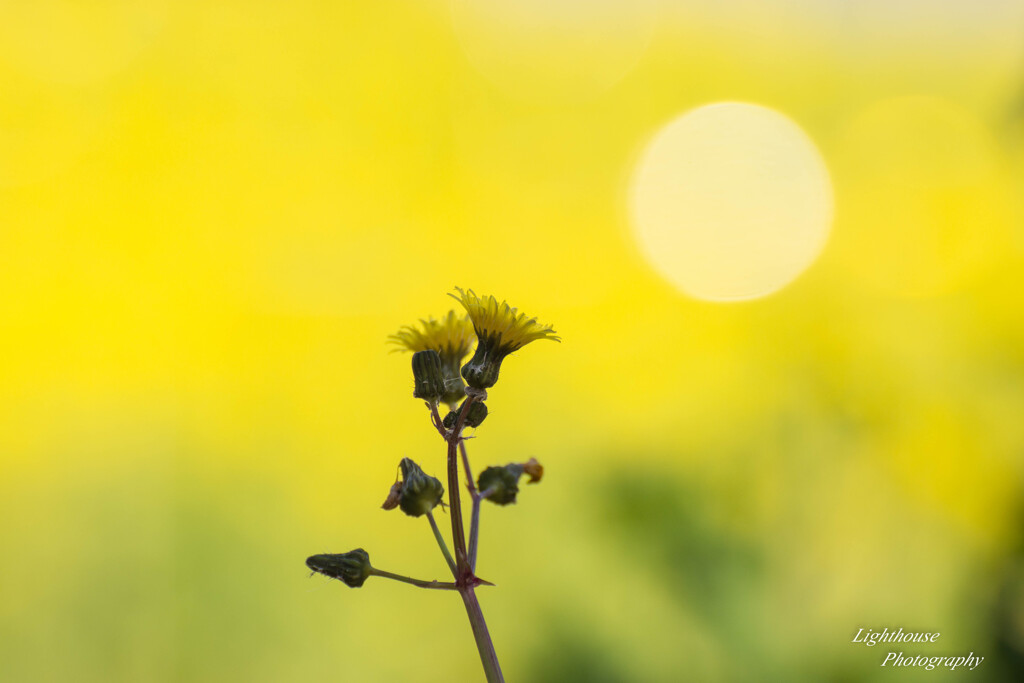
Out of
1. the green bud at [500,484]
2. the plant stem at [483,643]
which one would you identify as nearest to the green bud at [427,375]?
the green bud at [500,484]

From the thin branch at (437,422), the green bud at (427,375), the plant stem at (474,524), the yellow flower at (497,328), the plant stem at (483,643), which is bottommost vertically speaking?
the plant stem at (483,643)

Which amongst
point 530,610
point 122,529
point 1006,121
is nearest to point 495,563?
point 530,610

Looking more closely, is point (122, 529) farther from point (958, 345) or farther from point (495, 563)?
point (958, 345)

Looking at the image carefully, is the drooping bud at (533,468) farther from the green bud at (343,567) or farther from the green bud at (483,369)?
the green bud at (343,567)

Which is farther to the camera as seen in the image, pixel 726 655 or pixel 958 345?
pixel 958 345

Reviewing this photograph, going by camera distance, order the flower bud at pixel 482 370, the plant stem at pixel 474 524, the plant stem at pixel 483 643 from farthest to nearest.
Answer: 1. the flower bud at pixel 482 370
2. the plant stem at pixel 474 524
3. the plant stem at pixel 483 643

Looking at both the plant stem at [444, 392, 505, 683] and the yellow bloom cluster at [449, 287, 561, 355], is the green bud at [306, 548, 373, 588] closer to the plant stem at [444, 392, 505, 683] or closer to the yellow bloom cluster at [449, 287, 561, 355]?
the plant stem at [444, 392, 505, 683]

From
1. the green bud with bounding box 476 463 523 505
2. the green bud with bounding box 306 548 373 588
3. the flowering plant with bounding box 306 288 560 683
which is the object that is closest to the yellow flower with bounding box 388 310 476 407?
the flowering plant with bounding box 306 288 560 683
